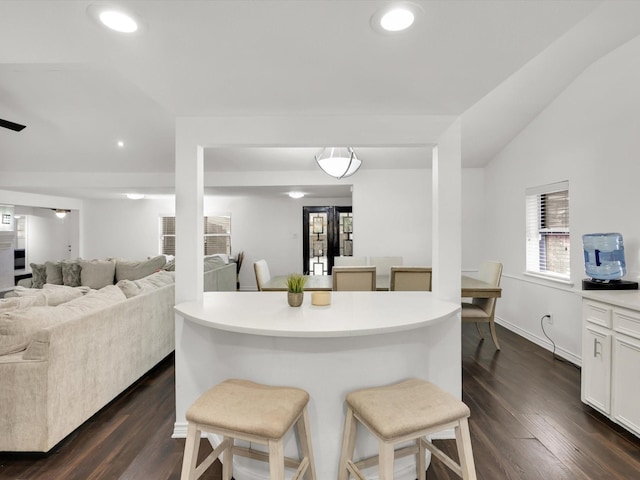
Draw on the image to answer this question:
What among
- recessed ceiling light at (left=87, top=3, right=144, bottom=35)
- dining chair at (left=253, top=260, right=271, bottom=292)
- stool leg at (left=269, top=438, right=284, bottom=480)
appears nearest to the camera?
recessed ceiling light at (left=87, top=3, right=144, bottom=35)

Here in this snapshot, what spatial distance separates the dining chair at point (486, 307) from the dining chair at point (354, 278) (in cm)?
113

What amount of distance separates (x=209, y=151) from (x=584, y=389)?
4496 mm

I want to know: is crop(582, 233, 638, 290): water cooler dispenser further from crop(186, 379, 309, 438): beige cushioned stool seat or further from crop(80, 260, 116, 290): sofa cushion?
crop(80, 260, 116, 290): sofa cushion

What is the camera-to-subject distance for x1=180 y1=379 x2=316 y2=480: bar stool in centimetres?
128

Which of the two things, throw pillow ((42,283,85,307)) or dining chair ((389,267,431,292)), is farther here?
dining chair ((389,267,431,292))

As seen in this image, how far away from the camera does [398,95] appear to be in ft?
6.16

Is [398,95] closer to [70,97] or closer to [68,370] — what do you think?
[68,370]

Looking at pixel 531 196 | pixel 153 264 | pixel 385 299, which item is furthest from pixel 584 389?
pixel 153 264

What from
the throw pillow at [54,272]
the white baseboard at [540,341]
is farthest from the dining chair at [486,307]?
the throw pillow at [54,272]

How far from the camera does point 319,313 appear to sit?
184cm

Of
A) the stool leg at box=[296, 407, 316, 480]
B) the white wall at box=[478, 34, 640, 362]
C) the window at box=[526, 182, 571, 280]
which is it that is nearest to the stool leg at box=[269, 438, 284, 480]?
the stool leg at box=[296, 407, 316, 480]

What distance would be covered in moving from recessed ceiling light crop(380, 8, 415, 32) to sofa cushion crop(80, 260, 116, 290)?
5.63 metres

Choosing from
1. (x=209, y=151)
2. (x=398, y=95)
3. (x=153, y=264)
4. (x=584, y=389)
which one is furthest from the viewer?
(x=153, y=264)

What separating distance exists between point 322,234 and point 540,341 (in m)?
4.85
